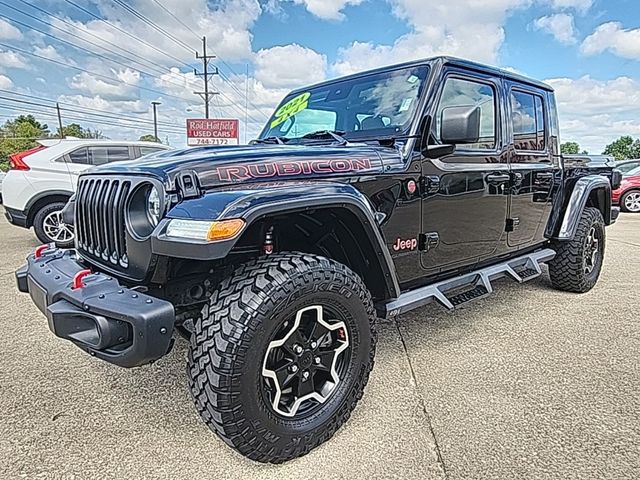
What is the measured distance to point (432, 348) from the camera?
3.23m

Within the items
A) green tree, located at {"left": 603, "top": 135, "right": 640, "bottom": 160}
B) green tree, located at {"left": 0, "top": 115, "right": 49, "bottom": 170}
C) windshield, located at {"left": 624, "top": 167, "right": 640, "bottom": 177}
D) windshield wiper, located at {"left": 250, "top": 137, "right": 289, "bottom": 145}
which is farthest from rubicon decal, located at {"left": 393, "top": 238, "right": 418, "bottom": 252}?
green tree, located at {"left": 603, "top": 135, "right": 640, "bottom": 160}

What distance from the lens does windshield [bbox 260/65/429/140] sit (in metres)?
2.90

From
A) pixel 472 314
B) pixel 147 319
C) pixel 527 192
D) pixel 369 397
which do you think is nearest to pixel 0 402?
pixel 147 319

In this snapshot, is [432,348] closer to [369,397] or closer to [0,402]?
[369,397]

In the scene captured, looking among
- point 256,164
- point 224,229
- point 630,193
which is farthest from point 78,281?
point 630,193

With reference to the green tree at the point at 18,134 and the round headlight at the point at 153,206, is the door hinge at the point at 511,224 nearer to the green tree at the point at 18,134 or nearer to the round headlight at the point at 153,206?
the round headlight at the point at 153,206

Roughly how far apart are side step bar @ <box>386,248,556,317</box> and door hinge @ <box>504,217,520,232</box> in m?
0.28

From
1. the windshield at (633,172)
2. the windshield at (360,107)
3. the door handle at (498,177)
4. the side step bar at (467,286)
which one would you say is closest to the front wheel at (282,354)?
the side step bar at (467,286)

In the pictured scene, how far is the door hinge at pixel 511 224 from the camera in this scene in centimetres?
362

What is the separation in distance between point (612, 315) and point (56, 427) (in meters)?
4.04

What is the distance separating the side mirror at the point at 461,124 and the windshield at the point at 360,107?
0.26 metres

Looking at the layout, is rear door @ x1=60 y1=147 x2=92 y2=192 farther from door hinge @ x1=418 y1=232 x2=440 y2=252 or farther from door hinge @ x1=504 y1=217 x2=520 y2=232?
door hinge @ x1=504 y1=217 x2=520 y2=232

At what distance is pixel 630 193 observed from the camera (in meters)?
12.6

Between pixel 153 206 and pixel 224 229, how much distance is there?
0.47m
